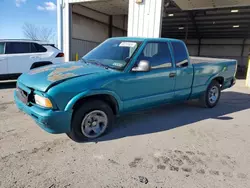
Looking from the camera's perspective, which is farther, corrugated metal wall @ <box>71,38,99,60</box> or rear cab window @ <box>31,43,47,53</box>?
corrugated metal wall @ <box>71,38,99,60</box>

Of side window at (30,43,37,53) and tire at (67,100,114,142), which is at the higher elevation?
side window at (30,43,37,53)

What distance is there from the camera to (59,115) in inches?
113

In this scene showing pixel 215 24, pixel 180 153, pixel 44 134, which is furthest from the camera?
pixel 215 24

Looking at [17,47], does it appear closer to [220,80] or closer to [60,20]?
[60,20]

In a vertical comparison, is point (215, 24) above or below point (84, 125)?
above

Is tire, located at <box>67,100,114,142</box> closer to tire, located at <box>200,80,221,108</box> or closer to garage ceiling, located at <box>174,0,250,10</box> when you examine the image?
tire, located at <box>200,80,221,108</box>

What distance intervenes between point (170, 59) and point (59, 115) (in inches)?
104

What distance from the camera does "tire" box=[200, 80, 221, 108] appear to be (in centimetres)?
552

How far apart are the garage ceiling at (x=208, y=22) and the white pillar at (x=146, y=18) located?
494cm

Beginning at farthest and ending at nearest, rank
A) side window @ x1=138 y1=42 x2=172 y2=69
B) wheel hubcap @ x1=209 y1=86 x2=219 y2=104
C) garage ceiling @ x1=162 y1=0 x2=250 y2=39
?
garage ceiling @ x1=162 y1=0 x2=250 y2=39 < wheel hubcap @ x1=209 y1=86 x2=219 y2=104 < side window @ x1=138 y1=42 x2=172 y2=69

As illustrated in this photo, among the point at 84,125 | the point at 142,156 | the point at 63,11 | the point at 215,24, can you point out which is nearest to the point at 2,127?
the point at 84,125

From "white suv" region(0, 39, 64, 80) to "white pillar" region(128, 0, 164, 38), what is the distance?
4.02 metres

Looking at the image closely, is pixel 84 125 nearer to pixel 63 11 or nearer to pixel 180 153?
pixel 180 153

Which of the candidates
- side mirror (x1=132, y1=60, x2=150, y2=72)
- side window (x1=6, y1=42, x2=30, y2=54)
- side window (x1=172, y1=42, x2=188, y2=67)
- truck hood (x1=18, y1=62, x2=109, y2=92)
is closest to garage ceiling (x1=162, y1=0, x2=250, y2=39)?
side window (x1=6, y1=42, x2=30, y2=54)
